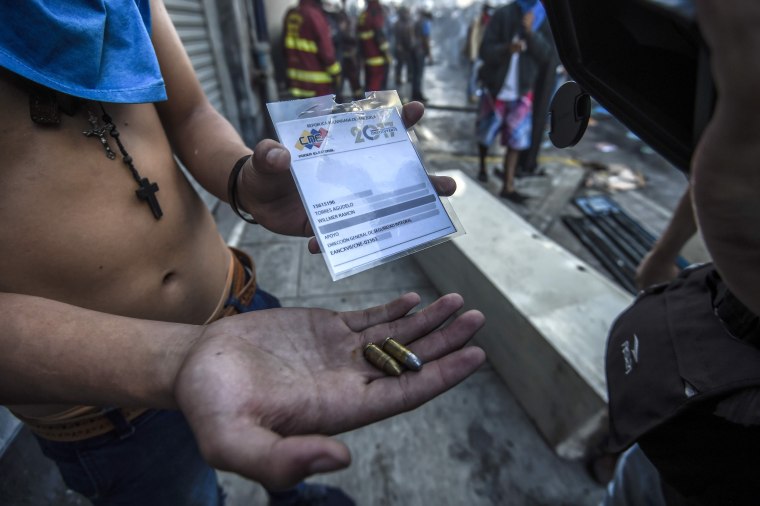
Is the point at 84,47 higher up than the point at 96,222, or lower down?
higher up

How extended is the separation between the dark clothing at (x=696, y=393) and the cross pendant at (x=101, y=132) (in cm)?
172

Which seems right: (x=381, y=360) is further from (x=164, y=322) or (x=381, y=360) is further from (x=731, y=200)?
(x=731, y=200)

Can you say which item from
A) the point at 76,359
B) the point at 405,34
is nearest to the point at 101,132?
the point at 76,359

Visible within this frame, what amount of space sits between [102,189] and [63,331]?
0.41 m

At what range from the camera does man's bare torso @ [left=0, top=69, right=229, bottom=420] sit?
852 mm

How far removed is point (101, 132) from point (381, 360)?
101 centimetres

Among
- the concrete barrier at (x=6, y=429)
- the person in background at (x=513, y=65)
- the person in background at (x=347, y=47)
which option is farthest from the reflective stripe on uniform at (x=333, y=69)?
the concrete barrier at (x=6, y=429)

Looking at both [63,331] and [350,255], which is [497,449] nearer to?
[350,255]

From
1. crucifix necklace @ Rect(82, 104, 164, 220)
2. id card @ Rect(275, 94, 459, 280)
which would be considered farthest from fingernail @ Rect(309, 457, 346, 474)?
crucifix necklace @ Rect(82, 104, 164, 220)

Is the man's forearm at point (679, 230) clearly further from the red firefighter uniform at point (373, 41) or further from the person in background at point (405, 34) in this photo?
the person in background at point (405, 34)

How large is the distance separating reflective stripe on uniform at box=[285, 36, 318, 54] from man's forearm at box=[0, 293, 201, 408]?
546 centimetres

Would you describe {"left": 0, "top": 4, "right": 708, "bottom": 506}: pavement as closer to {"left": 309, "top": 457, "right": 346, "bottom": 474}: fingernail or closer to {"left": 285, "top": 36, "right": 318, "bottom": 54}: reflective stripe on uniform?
{"left": 309, "top": 457, "right": 346, "bottom": 474}: fingernail

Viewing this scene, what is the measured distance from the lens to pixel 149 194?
1059mm

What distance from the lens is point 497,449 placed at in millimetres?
2160
